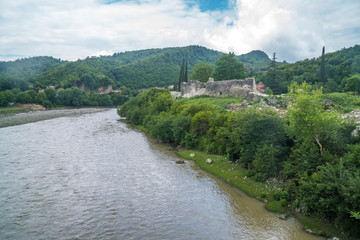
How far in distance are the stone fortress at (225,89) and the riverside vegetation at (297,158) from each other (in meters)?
22.2

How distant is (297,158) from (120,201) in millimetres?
15700

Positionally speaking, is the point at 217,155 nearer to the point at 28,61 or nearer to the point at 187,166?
the point at 187,166

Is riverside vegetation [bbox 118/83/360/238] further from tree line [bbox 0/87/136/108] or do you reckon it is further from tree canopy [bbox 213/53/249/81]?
tree line [bbox 0/87/136/108]

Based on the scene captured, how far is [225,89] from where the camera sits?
6012cm

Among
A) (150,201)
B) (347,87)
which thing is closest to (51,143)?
(150,201)

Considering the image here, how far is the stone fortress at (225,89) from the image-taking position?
54728 millimetres

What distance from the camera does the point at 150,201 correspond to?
21625 mm

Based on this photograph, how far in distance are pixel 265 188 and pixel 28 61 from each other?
217m

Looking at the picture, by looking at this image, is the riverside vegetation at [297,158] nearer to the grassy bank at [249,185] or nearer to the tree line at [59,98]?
the grassy bank at [249,185]

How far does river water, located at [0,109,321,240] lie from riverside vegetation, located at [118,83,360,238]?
1.78m

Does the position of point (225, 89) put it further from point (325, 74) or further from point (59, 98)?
point (59, 98)

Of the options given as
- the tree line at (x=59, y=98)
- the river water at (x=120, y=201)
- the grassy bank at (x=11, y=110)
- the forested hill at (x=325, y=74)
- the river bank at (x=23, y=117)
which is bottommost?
the river water at (x=120, y=201)

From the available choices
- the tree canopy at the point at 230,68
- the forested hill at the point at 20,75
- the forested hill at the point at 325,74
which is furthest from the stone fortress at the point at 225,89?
the forested hill at the point at 20,75

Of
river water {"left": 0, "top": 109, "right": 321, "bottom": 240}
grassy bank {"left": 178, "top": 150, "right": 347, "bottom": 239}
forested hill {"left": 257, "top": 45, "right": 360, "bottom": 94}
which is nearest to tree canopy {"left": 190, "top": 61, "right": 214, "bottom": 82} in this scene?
forested hill {"left": 257, "top": 45, "right": 360, "bottom": 94}
